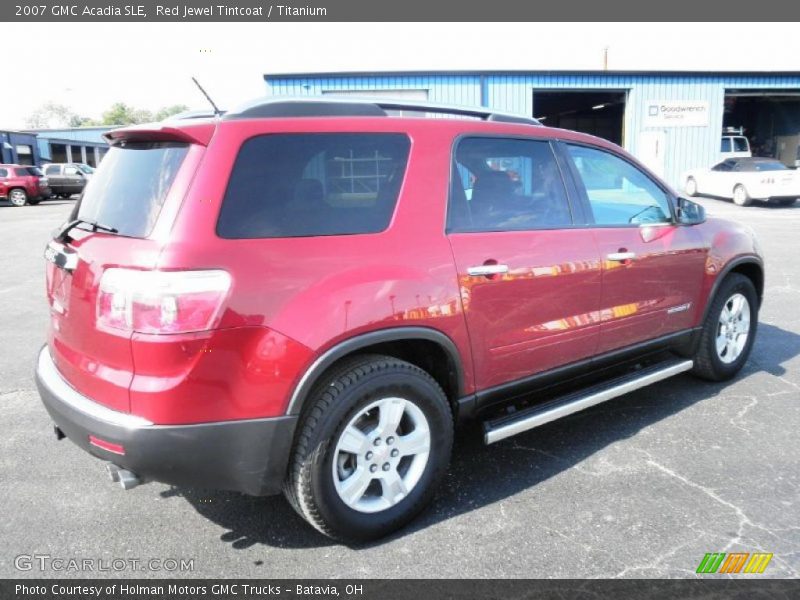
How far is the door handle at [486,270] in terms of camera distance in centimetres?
295

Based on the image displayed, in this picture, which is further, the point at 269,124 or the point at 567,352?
the point at 567,352

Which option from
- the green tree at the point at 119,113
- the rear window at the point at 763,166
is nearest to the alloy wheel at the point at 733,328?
the rear window at the point at 763,166

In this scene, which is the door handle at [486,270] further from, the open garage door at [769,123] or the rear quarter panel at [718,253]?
the open garage door at [769,123]

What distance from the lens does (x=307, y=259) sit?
2480 millimetres

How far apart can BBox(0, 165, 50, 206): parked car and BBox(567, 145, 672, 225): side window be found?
2746cm

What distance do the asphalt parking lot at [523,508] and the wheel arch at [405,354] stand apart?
2.11ft

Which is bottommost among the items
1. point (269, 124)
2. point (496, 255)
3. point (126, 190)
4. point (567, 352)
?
point (567, 352)

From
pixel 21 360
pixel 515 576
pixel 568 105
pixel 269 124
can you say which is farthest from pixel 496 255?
pixel 568 105

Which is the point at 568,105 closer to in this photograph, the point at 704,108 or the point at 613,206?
the point at 704,108

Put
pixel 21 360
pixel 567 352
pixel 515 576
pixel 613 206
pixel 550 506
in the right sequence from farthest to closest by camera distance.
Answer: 1. pixel 21 360
2. pixel 613 206
3. pixel 567 352
4. pixel 550 506
5. pixel 515 576

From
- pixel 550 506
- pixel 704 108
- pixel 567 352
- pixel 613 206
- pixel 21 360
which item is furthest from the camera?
pixel 704 108

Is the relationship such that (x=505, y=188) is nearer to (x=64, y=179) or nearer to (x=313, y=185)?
(x=313, y=185)

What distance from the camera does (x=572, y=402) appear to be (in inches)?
136

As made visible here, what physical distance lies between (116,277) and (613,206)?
2.89 meters
